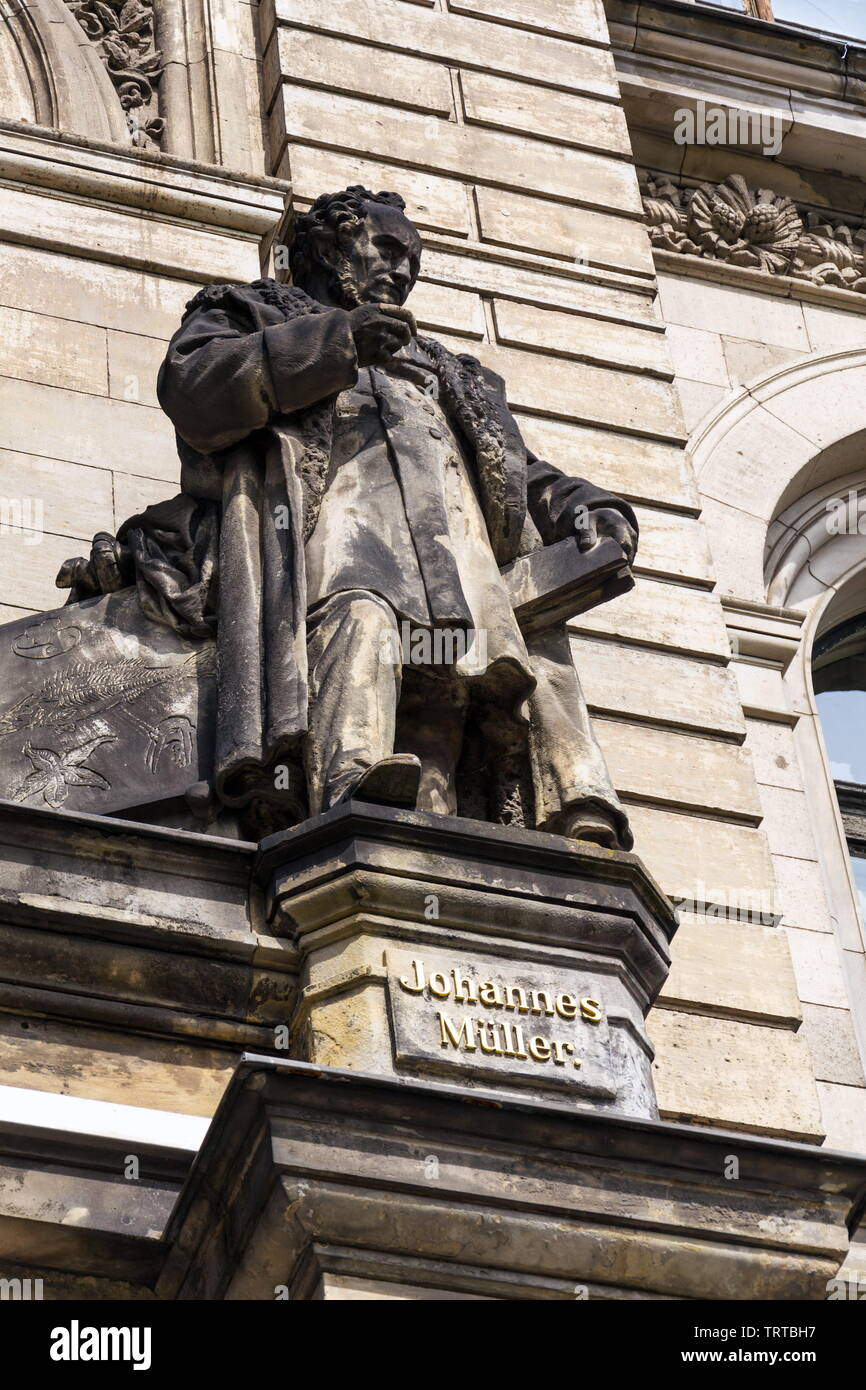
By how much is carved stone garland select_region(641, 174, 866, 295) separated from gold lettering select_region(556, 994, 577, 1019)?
7.68 metres

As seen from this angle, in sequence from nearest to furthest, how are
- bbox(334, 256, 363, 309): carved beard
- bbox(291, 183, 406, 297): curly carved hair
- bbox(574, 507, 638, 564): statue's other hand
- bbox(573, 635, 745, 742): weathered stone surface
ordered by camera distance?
bbox(574, 507, 638, 564): statue's other hand → bbox(334, 256, 363, 309): carved beard → bbox(291, 183, 406, 297): curly carved hair → bbox(573, 635, 745, 742): weathered stone surface

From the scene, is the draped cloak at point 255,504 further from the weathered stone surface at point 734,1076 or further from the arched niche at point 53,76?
the arched niche at point 53,76

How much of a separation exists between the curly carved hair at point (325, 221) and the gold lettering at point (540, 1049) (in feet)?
10.5

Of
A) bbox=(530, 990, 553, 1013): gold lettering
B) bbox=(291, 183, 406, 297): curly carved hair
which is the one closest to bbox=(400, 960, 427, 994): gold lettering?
bbox=(530, 990, 553, 1013): gold lettering

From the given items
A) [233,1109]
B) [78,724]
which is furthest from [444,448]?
[233,1109]

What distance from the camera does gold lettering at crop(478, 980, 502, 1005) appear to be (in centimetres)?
645

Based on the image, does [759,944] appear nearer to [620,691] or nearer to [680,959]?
[680,959]

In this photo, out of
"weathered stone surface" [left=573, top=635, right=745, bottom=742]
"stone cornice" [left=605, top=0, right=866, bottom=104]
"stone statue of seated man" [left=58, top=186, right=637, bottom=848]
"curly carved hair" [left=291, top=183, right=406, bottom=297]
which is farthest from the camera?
"stone cornice" [left=605, top=0, right=866, bottom=104]

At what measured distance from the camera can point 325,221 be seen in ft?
27.9

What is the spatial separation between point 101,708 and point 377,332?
1620 mm
